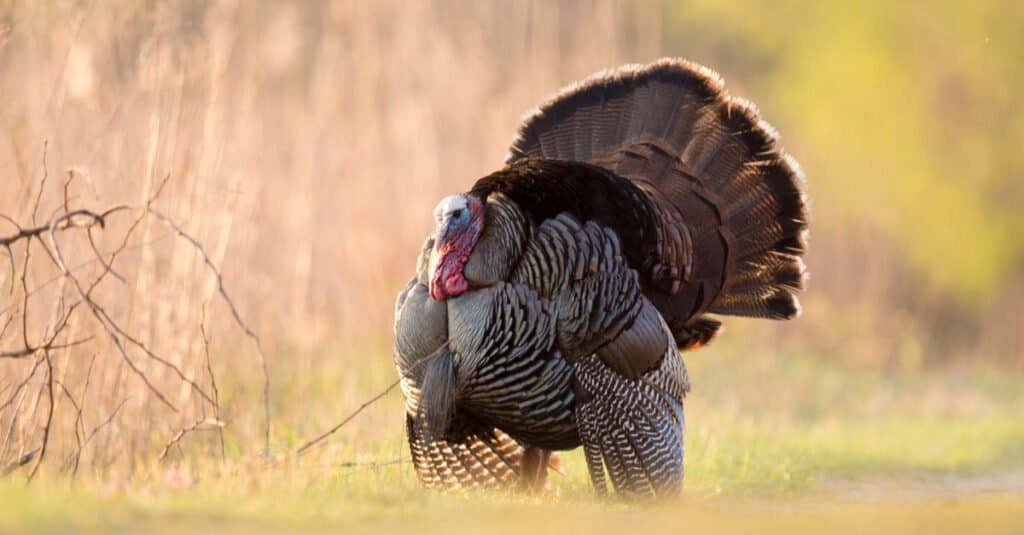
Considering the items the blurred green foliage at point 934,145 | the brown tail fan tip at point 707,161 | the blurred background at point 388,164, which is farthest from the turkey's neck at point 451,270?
the blurred green foliage at point 934,145

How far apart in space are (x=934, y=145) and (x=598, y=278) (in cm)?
878

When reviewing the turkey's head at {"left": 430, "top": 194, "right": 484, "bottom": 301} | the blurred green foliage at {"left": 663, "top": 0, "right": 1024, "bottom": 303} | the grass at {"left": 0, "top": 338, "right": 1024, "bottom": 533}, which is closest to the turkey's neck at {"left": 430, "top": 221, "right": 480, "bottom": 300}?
the turkey's head at {"left": 430, "top": 194, "right": 484, "bottom": 301}

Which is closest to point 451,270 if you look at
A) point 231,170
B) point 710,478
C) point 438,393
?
point 438,393

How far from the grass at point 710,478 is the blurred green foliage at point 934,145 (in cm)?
253

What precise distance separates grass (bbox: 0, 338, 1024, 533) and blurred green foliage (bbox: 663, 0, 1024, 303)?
2.53 metres

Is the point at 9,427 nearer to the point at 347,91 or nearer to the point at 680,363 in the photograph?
the point at 680,363

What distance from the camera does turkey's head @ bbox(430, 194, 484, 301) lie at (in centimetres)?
546

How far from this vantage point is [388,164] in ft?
33.5

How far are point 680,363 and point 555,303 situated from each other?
90 centimetres

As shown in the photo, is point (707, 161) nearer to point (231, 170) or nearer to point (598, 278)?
point (598, 278)

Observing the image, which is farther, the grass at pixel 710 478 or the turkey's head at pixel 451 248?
the turkey's head at pixel 451 248

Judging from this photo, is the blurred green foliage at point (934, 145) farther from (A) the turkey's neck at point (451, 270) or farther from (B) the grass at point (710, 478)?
(A) the turkey's neck at point (451, 270)

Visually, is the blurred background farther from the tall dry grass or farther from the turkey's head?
the turkey's head

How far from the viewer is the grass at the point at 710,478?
4637 millimetres
